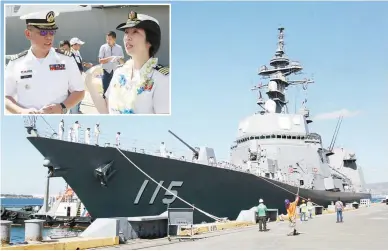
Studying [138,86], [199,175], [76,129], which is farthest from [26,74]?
[199,175]

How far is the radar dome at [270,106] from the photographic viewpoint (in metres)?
29.5

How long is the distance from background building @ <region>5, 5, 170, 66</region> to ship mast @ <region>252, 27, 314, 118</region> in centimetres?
2061

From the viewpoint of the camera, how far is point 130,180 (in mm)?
15445

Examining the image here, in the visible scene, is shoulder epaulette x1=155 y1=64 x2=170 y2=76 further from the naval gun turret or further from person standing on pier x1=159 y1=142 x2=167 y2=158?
the naval gun turret

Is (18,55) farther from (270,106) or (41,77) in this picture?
(270,106)

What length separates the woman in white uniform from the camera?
969 cm

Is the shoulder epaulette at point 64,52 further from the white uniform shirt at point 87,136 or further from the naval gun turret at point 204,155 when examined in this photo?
the naval gun turret at point 204,155

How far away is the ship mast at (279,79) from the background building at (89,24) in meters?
20.6

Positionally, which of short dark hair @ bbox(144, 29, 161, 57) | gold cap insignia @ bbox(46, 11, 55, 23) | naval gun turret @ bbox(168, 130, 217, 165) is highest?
gold cap insignia @ bbox(46, 11, 55, 23)

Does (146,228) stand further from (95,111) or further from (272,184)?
(272,184)

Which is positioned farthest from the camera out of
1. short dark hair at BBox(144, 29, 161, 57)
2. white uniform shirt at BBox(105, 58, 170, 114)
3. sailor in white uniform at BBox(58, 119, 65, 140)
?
sailor in white uniform at BBox(58, 119, 65, 140)

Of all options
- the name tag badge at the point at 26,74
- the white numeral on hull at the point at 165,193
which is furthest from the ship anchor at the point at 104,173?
the name tag badge at the point at 26,74

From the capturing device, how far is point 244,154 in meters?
26.5

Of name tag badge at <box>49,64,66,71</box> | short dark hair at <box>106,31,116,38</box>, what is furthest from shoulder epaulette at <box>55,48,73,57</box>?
short dark hair at <box>106,31,116,38</box>
